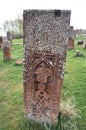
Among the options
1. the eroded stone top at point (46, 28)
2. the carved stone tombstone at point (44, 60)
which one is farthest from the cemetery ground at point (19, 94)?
the eroded stone top at point (46, 28)


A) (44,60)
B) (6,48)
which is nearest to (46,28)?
(44,60)

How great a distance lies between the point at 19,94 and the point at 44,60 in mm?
2640

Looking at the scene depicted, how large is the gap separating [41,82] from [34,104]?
1.80 feet

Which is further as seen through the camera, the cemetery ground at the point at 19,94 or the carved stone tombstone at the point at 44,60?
the cemetery ground at the point at 19,94

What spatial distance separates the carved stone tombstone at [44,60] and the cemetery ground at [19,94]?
0.45 meters

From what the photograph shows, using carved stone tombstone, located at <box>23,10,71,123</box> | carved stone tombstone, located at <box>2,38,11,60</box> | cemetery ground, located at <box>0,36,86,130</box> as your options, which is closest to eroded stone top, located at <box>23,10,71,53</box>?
carved stone tombstone, located at <box>23,10,71,123</box>

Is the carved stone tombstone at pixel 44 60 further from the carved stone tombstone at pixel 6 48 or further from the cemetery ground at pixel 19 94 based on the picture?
the carved stone tombstone at pixel 6 48

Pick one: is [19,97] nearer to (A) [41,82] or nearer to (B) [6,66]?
(A) [41,82]

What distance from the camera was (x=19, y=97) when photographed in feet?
23.2

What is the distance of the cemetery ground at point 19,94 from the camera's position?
553 centimetres

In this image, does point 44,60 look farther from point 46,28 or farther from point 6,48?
point 6,48

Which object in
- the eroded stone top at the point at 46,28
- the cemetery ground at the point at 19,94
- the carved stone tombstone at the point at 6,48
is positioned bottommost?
→ the cemetery ground at the point at 19,94

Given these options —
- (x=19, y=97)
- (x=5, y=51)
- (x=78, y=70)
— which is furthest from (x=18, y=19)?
(x=19, y=97)

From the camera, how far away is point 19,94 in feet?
24.1
